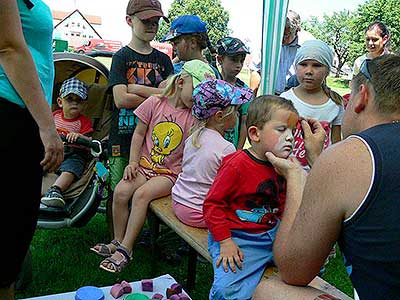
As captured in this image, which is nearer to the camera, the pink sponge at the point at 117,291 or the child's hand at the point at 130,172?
the pink sponge at the point at 117,291

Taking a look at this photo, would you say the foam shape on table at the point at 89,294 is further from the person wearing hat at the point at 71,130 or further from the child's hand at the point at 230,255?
the person wearing hat at the point at 71,130

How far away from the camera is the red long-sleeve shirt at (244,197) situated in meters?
1.93

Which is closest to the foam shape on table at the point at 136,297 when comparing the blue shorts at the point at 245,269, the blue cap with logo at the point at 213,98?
the blue shorts at the point at 245,269

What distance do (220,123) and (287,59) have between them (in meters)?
2.40

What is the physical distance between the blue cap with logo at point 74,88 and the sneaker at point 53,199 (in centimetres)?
76

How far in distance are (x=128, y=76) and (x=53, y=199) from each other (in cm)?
101

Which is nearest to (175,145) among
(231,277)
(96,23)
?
(231,277)

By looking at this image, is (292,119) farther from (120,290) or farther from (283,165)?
(120,290)

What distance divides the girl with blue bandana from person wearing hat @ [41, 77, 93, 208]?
1.55 m

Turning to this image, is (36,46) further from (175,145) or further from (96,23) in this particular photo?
(96,23)

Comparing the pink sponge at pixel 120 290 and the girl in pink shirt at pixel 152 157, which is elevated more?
the girl in pink shirt at pixel 152 157

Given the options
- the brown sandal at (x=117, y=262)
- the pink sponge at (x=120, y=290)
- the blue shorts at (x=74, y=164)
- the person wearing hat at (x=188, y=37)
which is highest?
the person wearing hat at (x=188, y=37)

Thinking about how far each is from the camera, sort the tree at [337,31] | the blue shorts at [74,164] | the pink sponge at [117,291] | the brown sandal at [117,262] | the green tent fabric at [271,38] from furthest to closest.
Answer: the tree at [337,31] < the green tent fabric at [271,38] < the blue shorts at [74,164] < the brown sandal at [117,262] < the pink sponge at [117,291]

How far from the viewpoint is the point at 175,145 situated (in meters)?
2.97
